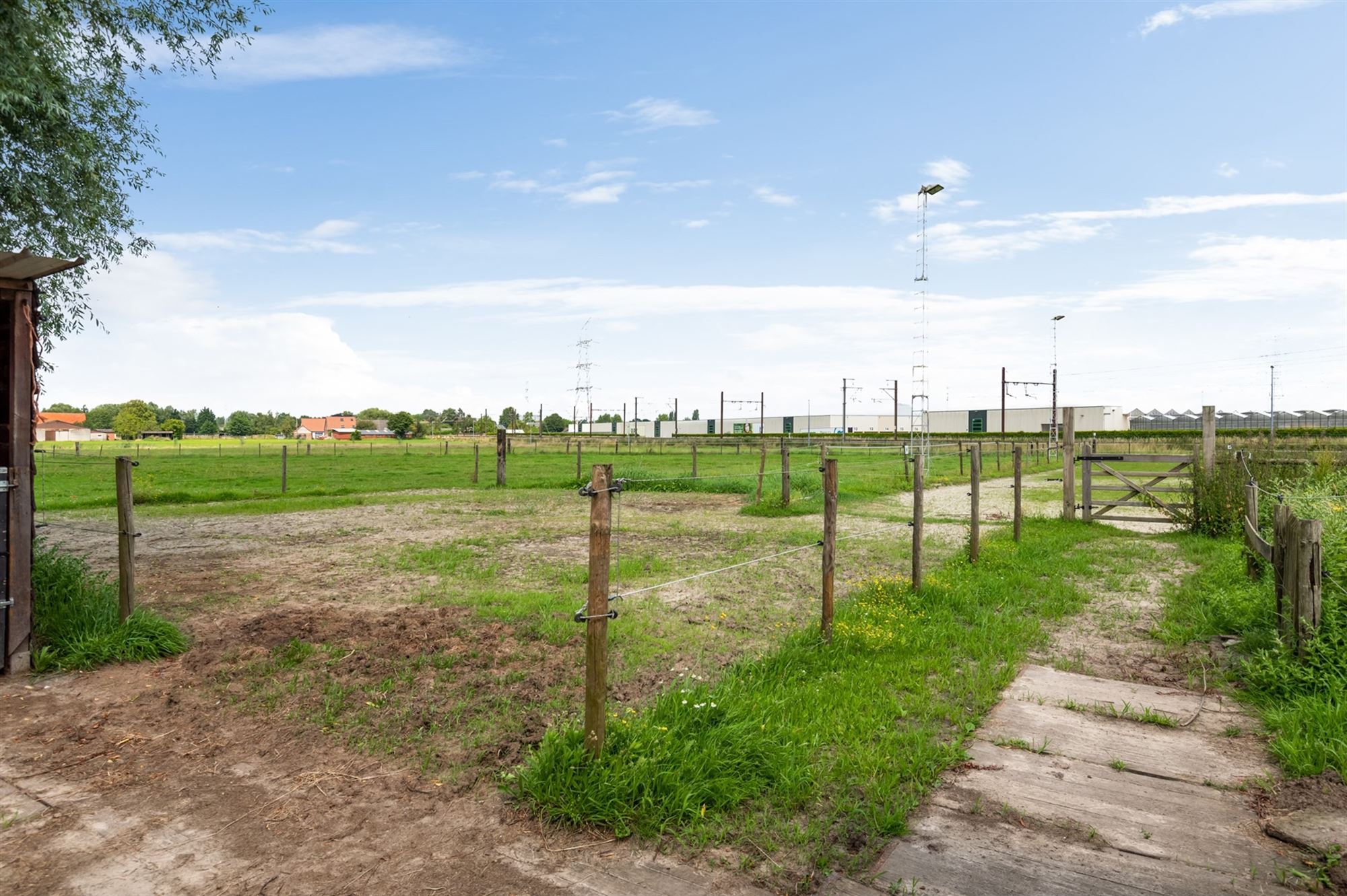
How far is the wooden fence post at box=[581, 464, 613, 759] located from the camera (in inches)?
153

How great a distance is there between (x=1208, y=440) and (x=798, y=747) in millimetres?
12952

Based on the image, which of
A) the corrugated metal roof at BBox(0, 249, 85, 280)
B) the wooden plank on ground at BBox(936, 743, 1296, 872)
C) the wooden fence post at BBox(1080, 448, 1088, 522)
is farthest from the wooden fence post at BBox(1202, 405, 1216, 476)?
the corrugated metal roof at BBox(0, 249, 85, 280)

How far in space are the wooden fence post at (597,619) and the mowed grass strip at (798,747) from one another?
0.39 ft

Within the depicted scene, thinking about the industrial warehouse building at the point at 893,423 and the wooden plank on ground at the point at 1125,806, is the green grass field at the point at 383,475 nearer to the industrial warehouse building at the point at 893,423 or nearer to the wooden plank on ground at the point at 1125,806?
the wooden plank on ground at the point at 1125,806

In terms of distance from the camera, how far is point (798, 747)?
4184 millimetres

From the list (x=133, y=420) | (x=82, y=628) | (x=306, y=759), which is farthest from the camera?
(x=133, y=420)

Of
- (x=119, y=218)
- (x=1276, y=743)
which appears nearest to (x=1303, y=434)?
(x=1276, y=743)

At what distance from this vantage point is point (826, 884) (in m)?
3.13

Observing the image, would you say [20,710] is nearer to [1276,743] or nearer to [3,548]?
[3,548]

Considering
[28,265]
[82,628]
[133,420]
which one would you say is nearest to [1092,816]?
[82,628]

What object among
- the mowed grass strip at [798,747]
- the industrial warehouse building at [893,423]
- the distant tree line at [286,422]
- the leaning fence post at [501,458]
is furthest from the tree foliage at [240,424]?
the mowed grass strip at [798,747]

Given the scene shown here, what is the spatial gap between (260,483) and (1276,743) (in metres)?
27.3

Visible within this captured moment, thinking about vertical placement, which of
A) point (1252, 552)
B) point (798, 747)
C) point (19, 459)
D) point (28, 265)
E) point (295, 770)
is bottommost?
point (295, 770)

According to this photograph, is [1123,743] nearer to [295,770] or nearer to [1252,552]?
[1252,552]
